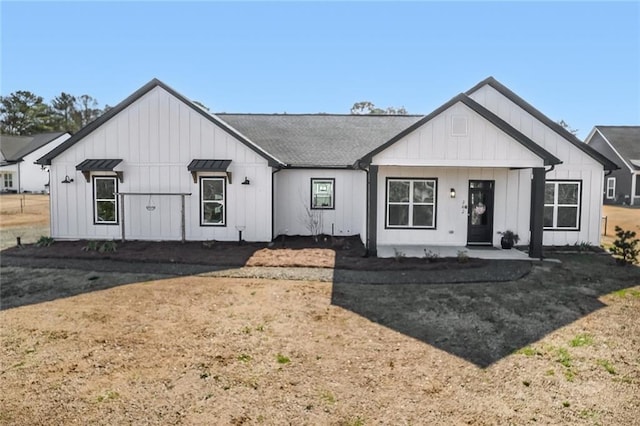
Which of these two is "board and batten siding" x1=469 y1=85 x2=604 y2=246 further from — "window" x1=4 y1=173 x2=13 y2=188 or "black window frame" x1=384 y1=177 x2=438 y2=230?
"window" x1=4 y1=173 x2=13 y2=188

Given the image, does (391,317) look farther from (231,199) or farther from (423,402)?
(231,199)

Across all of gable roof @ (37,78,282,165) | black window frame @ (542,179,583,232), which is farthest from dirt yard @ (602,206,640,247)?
gable roof @ (37,78,282,165)

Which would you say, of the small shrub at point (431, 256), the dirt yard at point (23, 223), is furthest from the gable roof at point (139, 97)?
the small shrub at point (431, 256)

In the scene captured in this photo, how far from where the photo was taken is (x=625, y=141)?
3294 cm

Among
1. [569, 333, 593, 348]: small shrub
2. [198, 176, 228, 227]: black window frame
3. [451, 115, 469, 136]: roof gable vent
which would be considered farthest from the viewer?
[198, 176, 228, 227]: black window frame

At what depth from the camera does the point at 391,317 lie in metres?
6.62

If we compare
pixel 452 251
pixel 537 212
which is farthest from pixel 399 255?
pixel 537 212

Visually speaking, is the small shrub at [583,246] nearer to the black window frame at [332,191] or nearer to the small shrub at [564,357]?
the black window frame at [332,191]

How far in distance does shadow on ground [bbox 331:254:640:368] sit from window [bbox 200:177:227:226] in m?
5.77

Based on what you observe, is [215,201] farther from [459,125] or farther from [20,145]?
[20,145]

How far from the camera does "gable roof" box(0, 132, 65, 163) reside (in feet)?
136

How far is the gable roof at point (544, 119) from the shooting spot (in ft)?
41.7

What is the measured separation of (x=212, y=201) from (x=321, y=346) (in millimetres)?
8931

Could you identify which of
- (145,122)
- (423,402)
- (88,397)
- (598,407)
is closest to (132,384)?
(88,397)
